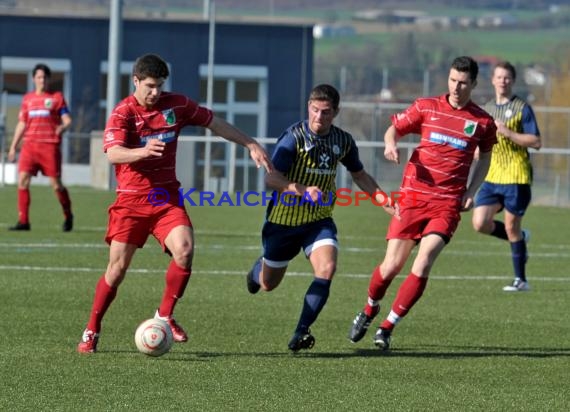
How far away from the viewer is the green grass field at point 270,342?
7750 millimetres

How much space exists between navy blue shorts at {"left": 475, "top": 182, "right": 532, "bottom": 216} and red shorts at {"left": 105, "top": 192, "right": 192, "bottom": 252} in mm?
5065

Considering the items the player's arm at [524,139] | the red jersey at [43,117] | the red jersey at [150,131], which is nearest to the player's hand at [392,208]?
the red jersey at [150,131]

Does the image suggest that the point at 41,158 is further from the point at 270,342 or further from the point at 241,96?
the point at 241,96

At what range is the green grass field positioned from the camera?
775cm

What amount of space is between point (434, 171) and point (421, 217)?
1.16ft

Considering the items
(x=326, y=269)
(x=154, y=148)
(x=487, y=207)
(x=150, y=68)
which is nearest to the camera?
(x=154, y=148)

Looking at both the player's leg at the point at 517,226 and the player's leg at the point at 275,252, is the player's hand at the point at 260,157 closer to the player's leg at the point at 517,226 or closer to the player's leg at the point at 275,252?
the player's leg at the point at 275,252

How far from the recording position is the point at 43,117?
18062 millimetres

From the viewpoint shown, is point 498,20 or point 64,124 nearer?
point 64,124

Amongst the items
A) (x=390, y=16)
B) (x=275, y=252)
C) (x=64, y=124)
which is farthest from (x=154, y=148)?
(x=390, y=16)

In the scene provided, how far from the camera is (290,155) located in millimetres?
9383

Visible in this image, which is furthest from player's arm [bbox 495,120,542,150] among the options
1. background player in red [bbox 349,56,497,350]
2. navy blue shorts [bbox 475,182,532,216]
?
background player in red [bbox 349,56,497,350]

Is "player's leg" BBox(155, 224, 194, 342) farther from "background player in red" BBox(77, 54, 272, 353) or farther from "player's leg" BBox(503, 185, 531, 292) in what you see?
"player's leg" BBox(503, 185, 531, 292)

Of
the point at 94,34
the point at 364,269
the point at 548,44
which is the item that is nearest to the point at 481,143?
the point at 364,269
